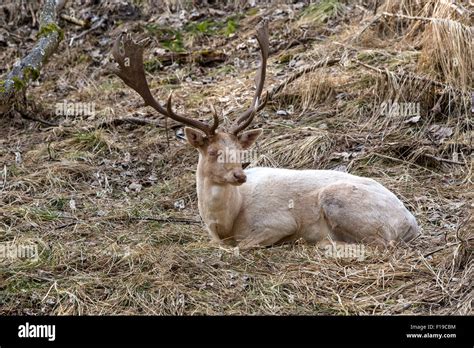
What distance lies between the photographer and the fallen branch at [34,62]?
10.5m

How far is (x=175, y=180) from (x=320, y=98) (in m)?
2.28

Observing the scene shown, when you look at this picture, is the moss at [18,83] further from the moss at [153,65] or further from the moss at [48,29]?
the moss at [153,65]

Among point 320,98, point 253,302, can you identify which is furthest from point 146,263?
point 320,98

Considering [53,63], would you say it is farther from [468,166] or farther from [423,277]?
[423,277]

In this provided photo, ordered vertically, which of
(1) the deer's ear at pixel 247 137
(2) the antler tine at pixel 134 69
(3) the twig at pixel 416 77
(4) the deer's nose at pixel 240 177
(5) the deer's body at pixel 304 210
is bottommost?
(5) the deer's body at pixel 304 210

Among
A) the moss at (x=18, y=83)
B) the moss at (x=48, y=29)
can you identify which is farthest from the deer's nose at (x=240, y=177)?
the moss at (x=48, y=29)

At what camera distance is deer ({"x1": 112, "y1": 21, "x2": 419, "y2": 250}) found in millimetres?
7227

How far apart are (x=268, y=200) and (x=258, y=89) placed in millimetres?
958

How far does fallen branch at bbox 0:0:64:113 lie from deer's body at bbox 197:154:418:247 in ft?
13.0

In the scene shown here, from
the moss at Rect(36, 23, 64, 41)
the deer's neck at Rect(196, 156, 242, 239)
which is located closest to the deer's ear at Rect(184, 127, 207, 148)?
the deer's neck at Rect(196, 156, 242, 239)

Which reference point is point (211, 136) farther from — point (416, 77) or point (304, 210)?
point (416, 77)

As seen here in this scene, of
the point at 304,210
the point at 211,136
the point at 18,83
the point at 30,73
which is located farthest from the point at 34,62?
the point at 304,210

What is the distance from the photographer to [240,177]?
6973 millimetres

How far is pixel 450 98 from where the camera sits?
975cm
